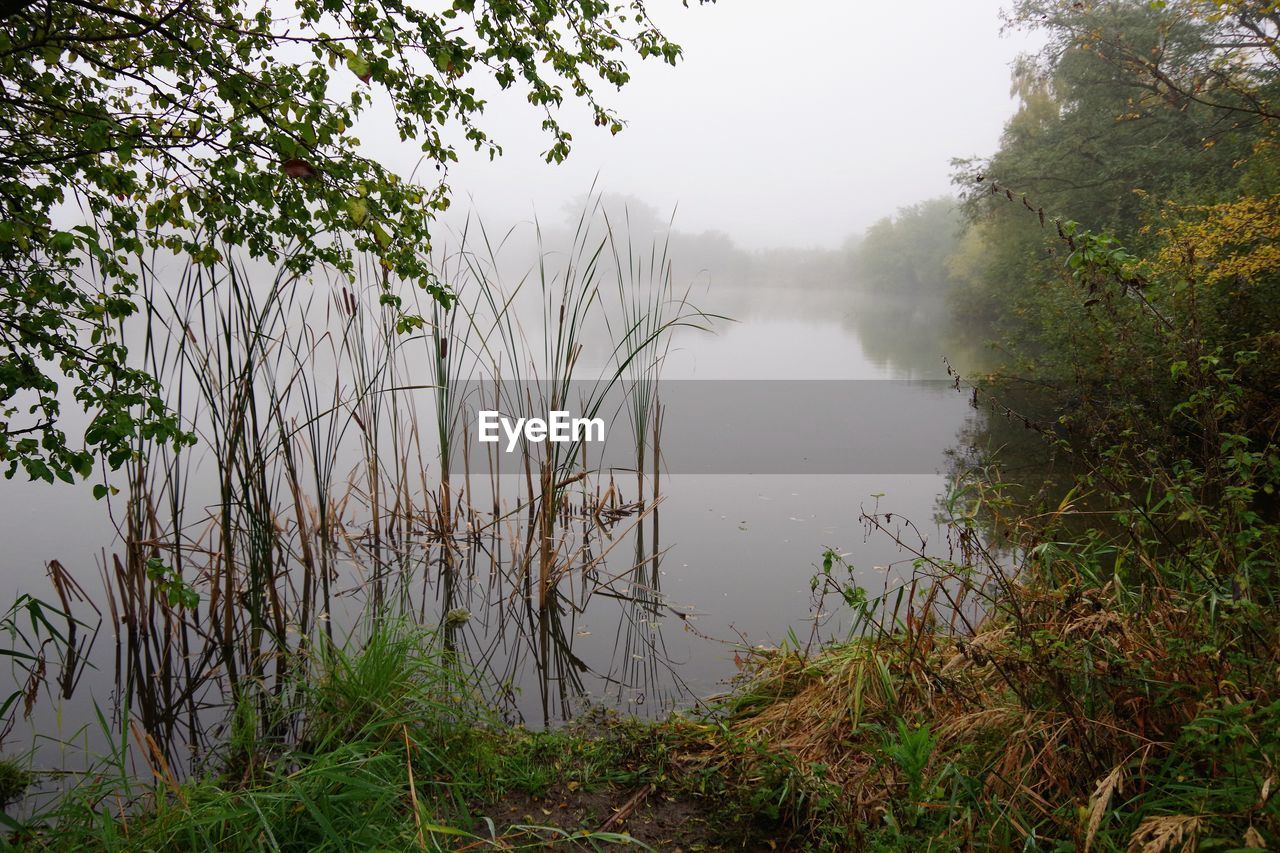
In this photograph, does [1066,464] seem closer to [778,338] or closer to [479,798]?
[479,798]

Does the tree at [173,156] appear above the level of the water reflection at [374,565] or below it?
above

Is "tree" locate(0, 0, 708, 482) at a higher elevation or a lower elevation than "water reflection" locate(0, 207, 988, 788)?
higher

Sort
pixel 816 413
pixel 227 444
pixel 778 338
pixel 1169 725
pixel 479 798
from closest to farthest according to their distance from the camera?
pixel 1169 725 → pixel 479 798 → pixel 227 444 → pixel 816 413 → pixel 778 338

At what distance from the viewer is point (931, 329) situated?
73.8 feet

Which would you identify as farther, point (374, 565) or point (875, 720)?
point (374, 565)

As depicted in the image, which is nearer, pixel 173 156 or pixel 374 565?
pixel 173 156

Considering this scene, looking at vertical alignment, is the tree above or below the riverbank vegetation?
above

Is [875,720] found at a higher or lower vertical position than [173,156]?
lower

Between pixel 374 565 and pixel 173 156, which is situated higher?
pixel 173 156

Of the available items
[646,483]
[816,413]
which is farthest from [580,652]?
[816,413]

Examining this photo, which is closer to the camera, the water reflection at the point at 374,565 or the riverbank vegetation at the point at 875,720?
the riverbank vegetation at the point at 875,720

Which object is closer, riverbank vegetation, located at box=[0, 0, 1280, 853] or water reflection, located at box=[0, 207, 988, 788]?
riverbank vegetation, located at box=[0, 0, 1280, 853]

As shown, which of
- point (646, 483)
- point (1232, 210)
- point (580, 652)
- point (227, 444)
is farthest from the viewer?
point (646, 483)

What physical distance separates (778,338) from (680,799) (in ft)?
65.3
